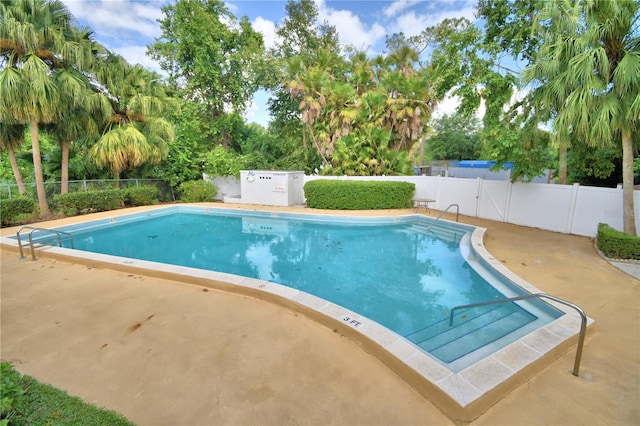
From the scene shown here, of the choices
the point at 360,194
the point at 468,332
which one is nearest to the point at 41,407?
the point at 468,332

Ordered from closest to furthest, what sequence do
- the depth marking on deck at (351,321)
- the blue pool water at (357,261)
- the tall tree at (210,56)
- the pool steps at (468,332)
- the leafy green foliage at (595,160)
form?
the depth marking on deck at (351,321), the pool steps at (468,332), the blue pool water at (357,261), the leafy green foliage at (595,160), the tall tree at (210,56)

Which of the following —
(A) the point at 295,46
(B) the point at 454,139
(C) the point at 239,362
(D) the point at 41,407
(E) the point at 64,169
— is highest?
(A) the point at 295,46

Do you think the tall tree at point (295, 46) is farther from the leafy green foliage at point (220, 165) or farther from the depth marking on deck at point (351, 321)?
the depth marking on deck at point (351, 321)

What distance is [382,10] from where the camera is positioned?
1662cm

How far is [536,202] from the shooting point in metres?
9.23

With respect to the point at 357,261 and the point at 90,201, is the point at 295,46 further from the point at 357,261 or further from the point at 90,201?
the point at 357,261

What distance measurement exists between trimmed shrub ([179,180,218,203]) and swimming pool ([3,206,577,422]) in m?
2.06

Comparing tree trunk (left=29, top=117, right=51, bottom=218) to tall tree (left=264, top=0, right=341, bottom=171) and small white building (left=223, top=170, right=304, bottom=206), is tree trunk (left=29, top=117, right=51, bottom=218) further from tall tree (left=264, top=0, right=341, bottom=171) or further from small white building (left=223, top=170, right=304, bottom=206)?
tall tree (left=264, top=0, right=341, bottom=171)

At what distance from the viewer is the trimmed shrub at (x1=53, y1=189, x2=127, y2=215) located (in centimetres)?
1101

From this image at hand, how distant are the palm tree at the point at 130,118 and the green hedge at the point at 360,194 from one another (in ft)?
23.4

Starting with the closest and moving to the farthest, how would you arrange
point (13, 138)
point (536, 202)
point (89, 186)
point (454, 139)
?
point (536, 202) → point (13, 138) → point (89, 186) → point (454, 139)

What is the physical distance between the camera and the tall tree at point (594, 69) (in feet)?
19.2

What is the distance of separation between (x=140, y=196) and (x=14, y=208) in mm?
4535

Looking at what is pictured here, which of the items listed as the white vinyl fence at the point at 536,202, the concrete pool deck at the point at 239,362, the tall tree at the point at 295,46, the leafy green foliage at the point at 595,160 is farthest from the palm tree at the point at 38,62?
the leafy green foliage at the point at 595,160
